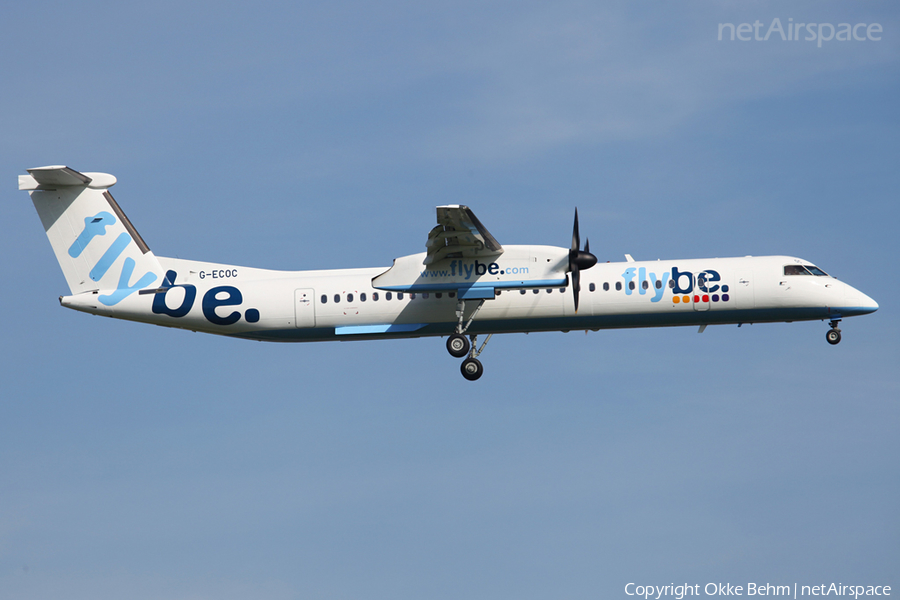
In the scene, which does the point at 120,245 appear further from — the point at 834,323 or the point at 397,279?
the point at 834,323

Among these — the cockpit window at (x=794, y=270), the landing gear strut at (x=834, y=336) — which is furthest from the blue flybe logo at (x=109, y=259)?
the landing gear strut at (x=834, y=336)

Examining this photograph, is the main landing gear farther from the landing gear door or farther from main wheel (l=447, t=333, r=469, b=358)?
the landing gear door

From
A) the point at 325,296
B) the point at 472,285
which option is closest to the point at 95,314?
the point at 325,296

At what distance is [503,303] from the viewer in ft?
86.8

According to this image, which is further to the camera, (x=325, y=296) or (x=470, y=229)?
(x=325, y=296)

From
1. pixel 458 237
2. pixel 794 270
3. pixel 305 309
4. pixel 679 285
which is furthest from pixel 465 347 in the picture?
pixel 794 270

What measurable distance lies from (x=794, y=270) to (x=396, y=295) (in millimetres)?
11522

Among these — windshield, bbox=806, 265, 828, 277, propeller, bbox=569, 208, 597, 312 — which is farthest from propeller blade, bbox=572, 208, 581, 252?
windshield, bbox=806, 265, 828, 277

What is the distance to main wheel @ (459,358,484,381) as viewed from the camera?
26.6m

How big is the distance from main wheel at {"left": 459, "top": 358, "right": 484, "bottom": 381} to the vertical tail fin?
30.5 feet

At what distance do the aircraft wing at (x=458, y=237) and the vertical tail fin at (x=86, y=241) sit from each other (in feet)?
27.9

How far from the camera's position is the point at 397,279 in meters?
25.5

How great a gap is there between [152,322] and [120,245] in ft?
8.39

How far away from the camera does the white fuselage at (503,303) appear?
26.4m
